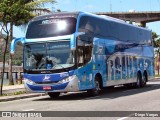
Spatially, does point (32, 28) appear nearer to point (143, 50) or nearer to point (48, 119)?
point (48, 119)

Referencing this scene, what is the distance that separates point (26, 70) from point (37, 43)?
4.54 ft

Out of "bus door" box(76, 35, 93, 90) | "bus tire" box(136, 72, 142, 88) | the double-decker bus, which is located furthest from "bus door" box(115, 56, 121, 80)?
"bus tire" box(136, 72, 142, 88)

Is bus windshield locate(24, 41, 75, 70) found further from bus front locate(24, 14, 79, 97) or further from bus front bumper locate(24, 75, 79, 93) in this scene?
bus front bumper locate(24, 75, 79, 93)

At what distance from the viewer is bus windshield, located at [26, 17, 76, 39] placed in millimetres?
19359

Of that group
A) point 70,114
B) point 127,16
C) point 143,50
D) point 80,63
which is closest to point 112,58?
point 80,63

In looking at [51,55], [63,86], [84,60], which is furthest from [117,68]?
[51,55]

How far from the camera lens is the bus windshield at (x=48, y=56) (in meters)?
19.0

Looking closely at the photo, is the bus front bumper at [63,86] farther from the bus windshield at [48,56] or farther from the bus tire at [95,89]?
the bus tire at [95,89]

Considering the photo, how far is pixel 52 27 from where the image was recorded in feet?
64.3

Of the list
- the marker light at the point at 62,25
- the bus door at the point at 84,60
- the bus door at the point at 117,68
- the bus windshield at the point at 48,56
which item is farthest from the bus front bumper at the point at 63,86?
the bus door at the point at 117,68

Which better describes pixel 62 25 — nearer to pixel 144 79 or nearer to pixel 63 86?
pixel 63 86

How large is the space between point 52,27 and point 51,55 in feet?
4.42

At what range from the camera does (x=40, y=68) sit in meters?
19.5

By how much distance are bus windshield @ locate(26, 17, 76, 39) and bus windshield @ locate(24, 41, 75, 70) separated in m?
0.49
